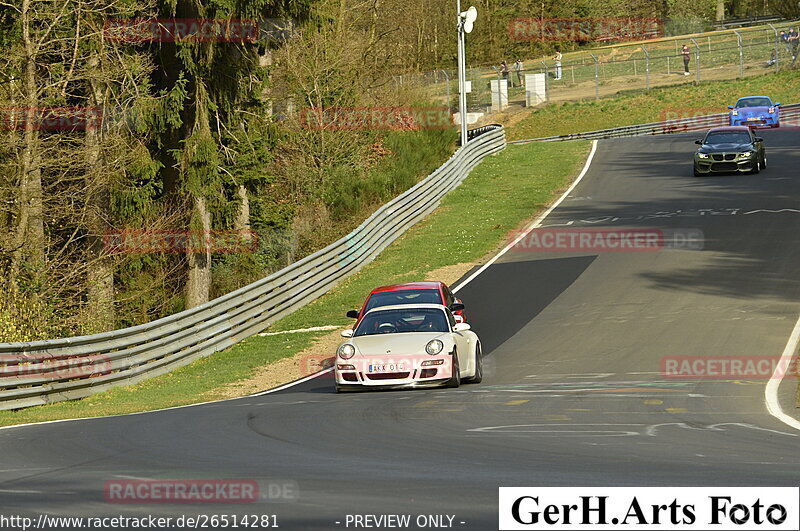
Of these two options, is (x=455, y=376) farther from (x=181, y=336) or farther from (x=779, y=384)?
(x=181, y=336)

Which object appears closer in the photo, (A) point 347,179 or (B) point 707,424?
(B) point 707,424

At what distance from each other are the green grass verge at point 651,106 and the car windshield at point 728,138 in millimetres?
24200

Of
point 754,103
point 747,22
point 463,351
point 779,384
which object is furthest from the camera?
point 747,22

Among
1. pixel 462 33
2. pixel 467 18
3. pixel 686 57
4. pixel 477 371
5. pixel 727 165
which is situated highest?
pixel 467 18

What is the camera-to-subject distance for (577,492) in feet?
23.9

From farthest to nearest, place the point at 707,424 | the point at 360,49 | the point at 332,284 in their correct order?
the point at 360,49 → the point at 332,284 → the point at 707,424

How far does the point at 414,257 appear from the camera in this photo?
32.2m

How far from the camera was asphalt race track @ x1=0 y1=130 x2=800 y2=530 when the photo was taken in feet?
26.3

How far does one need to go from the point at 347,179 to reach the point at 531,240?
40.1 feet

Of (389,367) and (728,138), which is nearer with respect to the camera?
(389,367)

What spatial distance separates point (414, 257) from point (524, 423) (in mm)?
20316

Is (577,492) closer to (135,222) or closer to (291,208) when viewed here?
(135,222)

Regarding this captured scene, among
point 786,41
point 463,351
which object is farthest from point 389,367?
point 786,41

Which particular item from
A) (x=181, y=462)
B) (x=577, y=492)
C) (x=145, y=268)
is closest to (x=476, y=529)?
(x=577, y=492)
